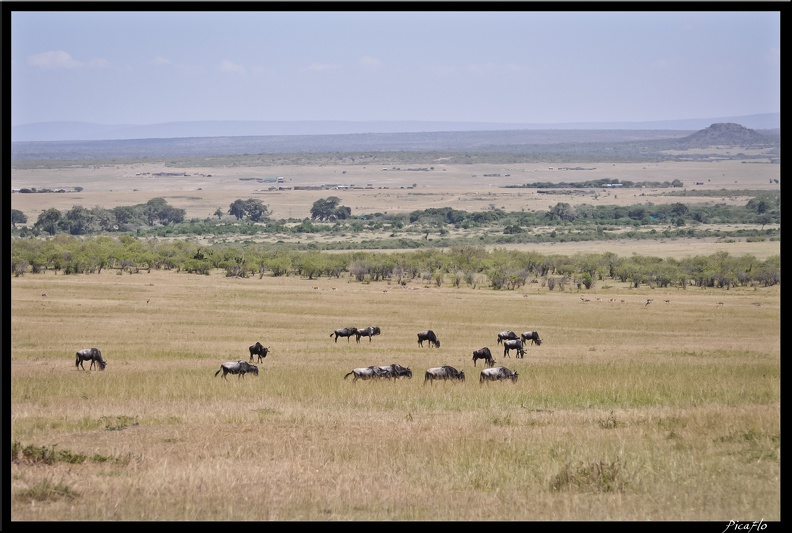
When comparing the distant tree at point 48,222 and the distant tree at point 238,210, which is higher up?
the distant tree at point 48,222

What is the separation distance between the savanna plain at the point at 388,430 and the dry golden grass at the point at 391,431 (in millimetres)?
45

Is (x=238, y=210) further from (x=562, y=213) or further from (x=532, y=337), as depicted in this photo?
(x=532, y=337)

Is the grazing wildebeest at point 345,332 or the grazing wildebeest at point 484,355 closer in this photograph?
the grazing wildebeest at point 484,355

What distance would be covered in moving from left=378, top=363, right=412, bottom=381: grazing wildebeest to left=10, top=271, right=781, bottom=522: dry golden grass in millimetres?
1046

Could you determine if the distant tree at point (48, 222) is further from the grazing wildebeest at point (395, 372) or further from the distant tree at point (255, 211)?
the grazing wildebeest at point (395, 372)

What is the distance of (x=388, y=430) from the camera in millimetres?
13516

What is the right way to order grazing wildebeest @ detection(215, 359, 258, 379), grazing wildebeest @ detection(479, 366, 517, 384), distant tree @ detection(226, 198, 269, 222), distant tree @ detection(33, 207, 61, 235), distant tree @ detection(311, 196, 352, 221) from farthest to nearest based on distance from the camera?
distant tree @ detection(226, 198, 269, 222) → distant tree @ detection(311, 196, 352, 221) → distant tree @ detection(33, 207, 61, 235) → grazing wildebeest @ detection(215, 359, 258, 379) → grazing wildebeest @ detection(479, 366, 517, 384)

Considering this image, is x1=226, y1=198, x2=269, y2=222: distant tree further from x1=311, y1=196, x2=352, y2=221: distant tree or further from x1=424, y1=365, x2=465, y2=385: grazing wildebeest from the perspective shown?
x1=424, y1=365, x2=465, y2=385: grazing wildebeest

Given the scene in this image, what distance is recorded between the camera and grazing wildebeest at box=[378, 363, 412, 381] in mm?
22656

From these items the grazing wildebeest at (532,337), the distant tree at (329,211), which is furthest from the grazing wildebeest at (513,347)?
the distant tree at (329,211)

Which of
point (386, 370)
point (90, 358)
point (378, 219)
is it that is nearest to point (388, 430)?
point (386, 370)

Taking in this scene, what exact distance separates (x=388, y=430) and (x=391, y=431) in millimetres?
112

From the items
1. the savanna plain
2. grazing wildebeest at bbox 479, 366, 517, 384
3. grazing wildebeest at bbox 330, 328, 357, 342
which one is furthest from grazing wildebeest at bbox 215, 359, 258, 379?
grazing wildebeest at bbox 330, 328, 357, 342

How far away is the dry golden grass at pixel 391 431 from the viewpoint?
910 centimetres
